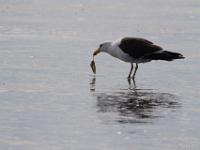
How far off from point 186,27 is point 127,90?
10716mm

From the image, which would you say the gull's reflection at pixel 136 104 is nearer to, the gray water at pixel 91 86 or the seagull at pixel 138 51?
the gray water at pixel 91 86

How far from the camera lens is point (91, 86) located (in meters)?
16.0

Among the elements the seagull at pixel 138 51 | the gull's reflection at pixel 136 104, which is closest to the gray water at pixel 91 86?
the gull's reflection at pixel 136 104

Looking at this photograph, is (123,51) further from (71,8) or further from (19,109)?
(71,8)

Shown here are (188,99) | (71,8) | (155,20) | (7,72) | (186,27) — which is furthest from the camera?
(71,8)

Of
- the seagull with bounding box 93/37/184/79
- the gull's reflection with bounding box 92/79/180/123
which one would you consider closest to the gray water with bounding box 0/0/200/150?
the gull's reflection with bounding box 92/79/180/123

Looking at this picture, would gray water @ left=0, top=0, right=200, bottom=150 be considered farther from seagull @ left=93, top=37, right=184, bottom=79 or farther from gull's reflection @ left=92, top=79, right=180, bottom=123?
seagull @ left=93, top=37, right=184, bottom=79

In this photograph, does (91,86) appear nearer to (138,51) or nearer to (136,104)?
(138,51)

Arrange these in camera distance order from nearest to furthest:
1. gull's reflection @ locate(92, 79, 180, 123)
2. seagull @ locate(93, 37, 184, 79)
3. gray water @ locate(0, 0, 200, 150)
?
gray water @ locate(0, 0, 200, 150)
gull's reflection @ locate(92, 79, 180, 123)
seagull @ locate(93, 37, 184, 79)

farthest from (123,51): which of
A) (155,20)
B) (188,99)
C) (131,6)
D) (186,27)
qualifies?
(131,6)

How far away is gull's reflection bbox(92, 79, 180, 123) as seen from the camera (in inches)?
502

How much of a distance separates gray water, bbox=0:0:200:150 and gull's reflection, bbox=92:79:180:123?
0.05 feet

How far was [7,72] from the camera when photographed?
57.0 feet

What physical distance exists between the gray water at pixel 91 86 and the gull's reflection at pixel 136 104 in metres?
0.02
